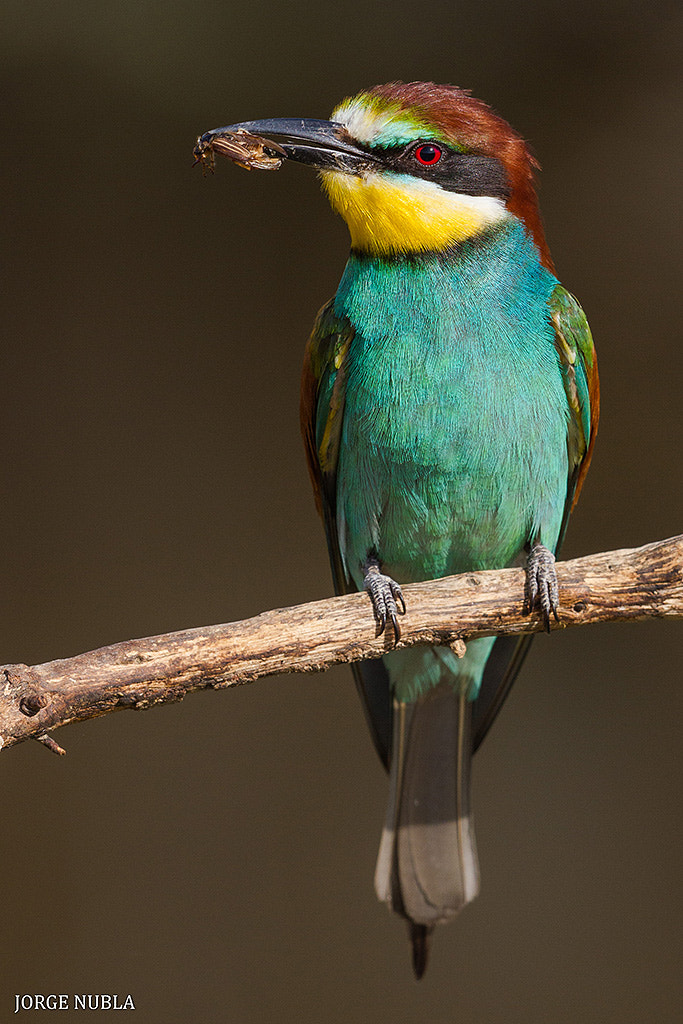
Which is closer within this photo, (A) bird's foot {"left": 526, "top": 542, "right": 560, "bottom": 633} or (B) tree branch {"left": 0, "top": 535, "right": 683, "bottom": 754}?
(B) tree branch {"left": 0, "top": 535, "right": 683, "bottom": 754}

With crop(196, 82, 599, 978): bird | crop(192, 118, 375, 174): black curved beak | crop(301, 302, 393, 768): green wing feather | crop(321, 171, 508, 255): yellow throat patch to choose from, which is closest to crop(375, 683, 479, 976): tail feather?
crop(301, 302, 393, 768): green wing feather

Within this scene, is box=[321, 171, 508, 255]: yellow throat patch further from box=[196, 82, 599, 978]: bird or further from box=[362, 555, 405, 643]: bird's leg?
box=[362, 555, 405, 643]: bird's leg

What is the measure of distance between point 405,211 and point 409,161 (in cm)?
7

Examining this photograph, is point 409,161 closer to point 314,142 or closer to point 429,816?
point 314,142

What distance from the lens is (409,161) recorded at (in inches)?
49.9

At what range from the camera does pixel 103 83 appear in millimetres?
2025

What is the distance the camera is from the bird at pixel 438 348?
4.18 feet

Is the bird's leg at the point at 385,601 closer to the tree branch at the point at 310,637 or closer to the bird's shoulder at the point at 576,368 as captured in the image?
the tree branch at the point at 310,637

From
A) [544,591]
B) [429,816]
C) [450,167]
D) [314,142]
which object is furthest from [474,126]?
[429,816]

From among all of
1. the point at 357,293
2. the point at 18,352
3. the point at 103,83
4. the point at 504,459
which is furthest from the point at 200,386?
the point at 504,459

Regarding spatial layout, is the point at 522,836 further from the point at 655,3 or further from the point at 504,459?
the point at 655,3

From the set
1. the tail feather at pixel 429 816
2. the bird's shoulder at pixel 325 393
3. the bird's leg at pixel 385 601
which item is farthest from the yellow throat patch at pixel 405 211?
the tail feather at pixel 429 816

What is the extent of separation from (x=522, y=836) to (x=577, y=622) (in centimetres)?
116

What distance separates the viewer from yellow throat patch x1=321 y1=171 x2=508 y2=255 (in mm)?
1269
